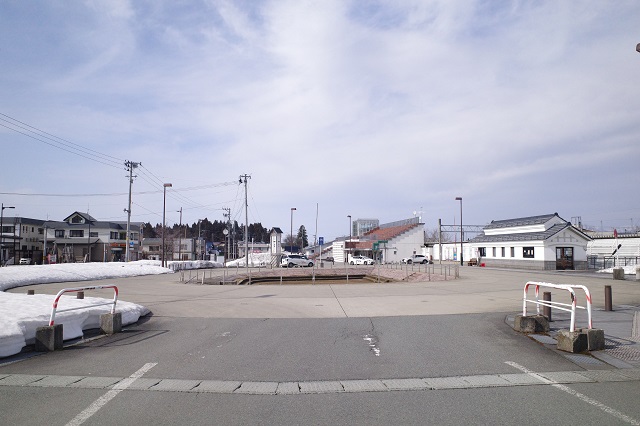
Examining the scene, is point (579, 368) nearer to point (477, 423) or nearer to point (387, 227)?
point (477, 423)

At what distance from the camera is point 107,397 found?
602 centimetres

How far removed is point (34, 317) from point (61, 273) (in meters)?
26.2

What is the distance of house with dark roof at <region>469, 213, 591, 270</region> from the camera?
47031 mm

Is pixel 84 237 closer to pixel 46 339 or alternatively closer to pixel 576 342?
pixel 46 339

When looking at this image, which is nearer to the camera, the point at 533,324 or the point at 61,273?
the point at 533,324

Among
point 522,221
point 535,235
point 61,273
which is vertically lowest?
point 61,273

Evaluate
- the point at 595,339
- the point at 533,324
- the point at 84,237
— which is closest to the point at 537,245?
the point at 533,324

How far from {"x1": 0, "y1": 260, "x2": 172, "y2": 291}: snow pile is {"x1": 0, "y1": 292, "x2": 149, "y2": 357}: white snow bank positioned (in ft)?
54.8

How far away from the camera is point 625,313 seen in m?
14.2

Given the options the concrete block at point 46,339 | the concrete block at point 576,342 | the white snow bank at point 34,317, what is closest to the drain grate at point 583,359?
the concrete block at point 576,342

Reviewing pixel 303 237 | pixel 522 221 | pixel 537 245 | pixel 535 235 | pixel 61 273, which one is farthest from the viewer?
pixel 303 237

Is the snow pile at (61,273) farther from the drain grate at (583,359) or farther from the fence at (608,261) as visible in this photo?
the fence at (608,261)

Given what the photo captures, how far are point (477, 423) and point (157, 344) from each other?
7.07 meters

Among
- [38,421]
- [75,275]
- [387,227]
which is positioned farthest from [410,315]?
[387,227]
